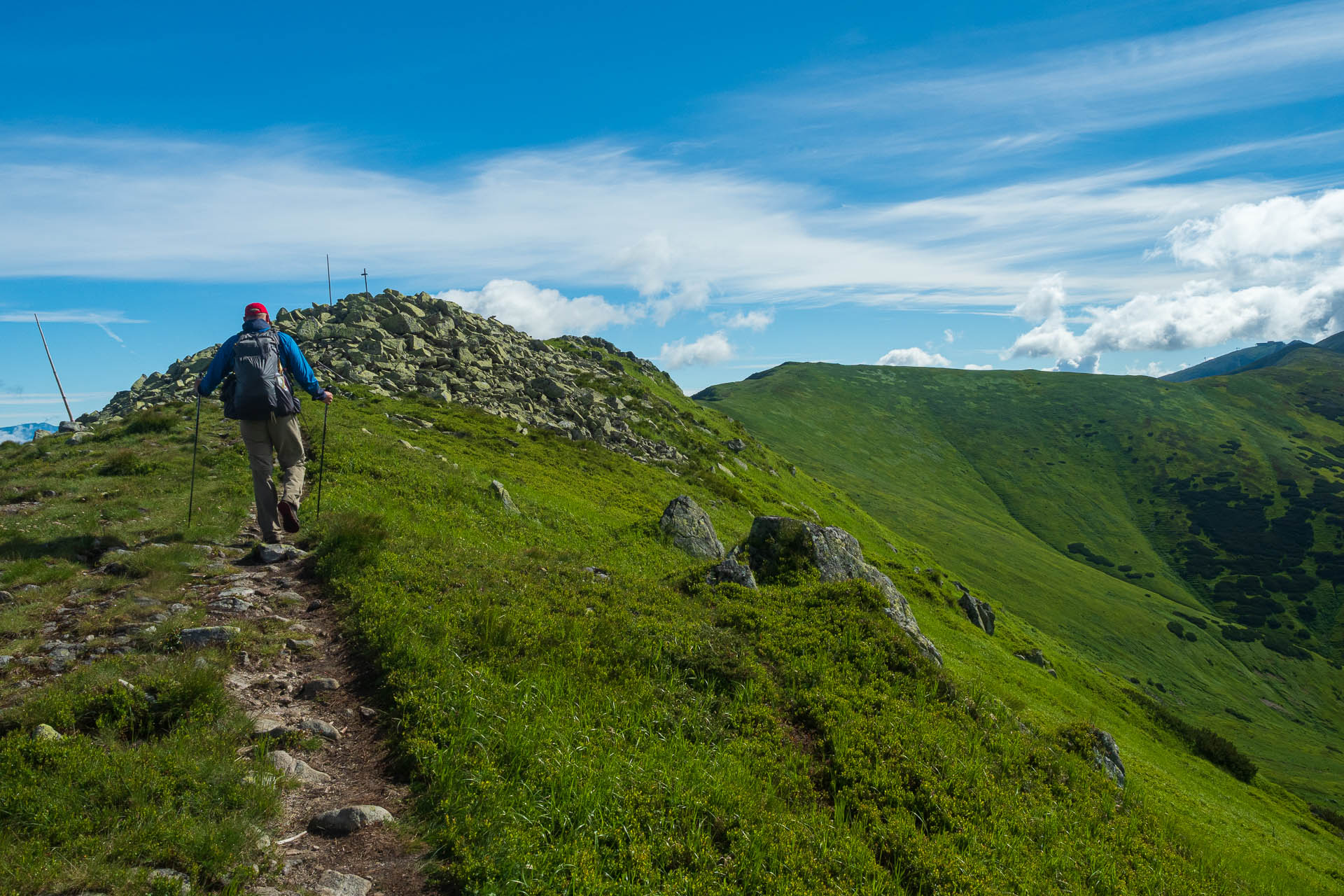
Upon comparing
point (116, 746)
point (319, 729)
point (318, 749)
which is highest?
point (116, 746)

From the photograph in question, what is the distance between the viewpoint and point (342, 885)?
590 centimetres

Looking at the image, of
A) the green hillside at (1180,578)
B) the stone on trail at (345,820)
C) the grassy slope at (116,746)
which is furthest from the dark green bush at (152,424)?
the green hillside at (1180,578)

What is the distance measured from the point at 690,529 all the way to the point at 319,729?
21443 mm

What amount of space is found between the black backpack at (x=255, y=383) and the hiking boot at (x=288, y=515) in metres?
2.09

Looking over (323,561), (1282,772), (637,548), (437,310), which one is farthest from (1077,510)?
(323,561)

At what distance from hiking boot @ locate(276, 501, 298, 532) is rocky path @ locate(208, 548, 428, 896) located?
2712 mm

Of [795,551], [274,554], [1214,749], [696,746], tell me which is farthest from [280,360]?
[1214,749]

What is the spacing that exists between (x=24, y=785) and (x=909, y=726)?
1118 centimetres

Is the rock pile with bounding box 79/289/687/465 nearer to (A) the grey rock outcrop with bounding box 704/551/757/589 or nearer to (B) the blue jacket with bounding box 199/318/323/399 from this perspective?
(B) the blue jacket with bounding box 199/318/323/399

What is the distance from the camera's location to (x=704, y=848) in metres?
7.10

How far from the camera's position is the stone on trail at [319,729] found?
8.20m

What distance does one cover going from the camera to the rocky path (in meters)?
6.11

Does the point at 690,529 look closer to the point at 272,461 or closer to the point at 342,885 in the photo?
the point at 272,461

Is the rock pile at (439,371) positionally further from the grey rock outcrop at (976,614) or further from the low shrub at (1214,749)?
the low shrub at (1214,749)
